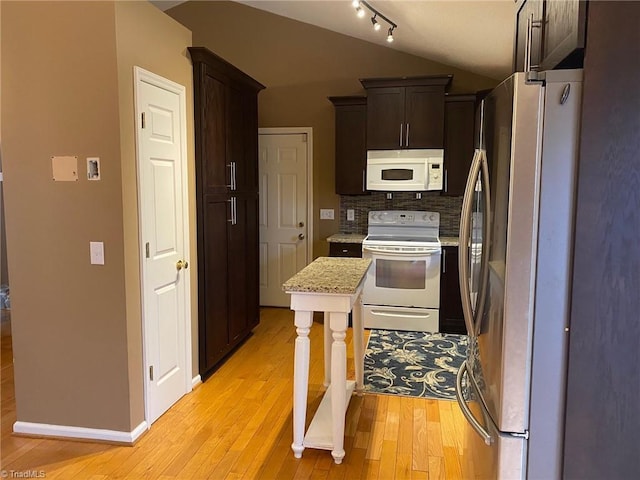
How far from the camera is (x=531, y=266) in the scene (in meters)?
1.38

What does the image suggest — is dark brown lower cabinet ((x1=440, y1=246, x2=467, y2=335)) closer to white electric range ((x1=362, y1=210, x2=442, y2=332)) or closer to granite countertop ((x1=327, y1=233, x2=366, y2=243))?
white electric range ((x1=362, y1=210, x2=442, y2=332))

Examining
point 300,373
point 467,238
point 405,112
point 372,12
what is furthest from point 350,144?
point 467,238

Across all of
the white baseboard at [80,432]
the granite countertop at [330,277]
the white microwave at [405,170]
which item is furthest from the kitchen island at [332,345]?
the white microwave at [405,170]

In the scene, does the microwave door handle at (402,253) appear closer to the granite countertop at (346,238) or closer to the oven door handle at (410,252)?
the oven door handle at (410,252)

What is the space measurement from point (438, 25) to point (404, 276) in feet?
7.13

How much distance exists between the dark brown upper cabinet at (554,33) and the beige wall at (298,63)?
333cm

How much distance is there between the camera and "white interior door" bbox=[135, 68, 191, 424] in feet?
8.78

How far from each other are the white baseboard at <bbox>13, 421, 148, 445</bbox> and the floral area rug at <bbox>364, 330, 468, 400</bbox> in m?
1.51

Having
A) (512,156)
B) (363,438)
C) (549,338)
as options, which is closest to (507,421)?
(549,338)

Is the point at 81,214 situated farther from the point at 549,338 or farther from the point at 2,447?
the point at 549,338

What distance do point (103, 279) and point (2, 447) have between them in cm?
106

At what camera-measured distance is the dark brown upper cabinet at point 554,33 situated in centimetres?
131

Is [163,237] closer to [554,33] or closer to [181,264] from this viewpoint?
[181,264]

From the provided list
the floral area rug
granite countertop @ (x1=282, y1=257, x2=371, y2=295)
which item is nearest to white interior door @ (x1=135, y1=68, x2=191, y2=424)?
granite countertop @ (x1=282, y1=257, x2=371, y2=295)
